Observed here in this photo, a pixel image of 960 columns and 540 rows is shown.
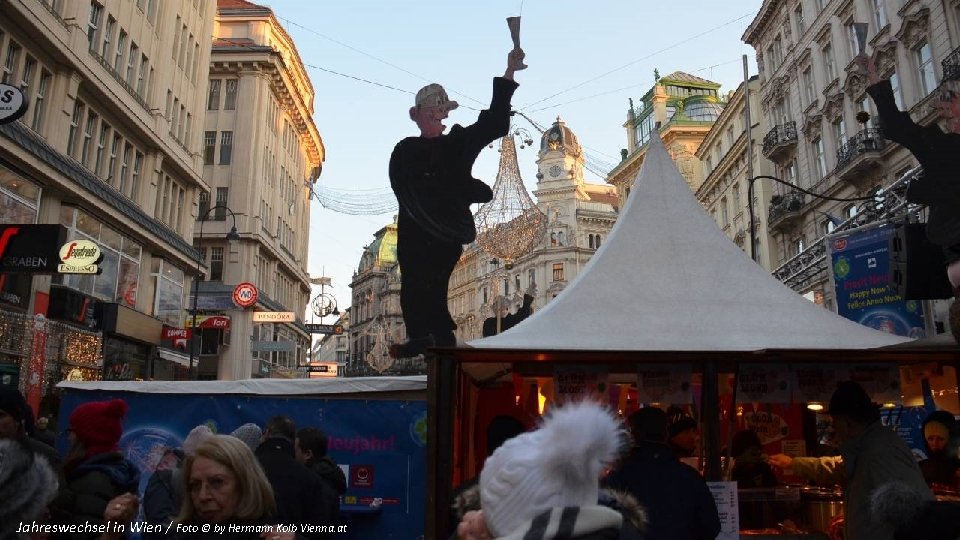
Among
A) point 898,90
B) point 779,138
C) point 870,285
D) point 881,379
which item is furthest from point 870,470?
point 779,138

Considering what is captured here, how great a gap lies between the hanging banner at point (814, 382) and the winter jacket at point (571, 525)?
594cm

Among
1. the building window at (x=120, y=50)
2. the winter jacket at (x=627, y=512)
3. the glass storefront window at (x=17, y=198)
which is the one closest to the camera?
the winter jacket at (x=627, y=512)

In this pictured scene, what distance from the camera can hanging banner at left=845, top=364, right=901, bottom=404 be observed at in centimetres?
689

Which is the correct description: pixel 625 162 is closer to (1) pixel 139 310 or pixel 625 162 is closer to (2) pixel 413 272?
(1) pixel 139 310

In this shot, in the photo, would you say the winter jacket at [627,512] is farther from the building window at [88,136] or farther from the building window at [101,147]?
the building window at [101,147]

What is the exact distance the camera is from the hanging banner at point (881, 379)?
6.89 metres

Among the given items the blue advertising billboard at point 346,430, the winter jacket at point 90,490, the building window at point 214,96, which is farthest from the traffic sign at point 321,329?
the winter jacket at point 90,490

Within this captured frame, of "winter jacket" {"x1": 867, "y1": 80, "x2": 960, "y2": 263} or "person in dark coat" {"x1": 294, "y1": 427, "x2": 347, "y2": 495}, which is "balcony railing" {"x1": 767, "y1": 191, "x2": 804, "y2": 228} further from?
"person in dark coat" {"x1": 294, "y1": 427, "x2": 347, "y2": 495}

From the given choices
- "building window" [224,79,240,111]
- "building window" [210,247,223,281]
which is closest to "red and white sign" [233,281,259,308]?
"building window" [210,247,223,281]

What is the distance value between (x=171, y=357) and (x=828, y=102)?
2820cm

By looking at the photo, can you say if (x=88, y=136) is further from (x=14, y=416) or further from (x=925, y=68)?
(x=925, y=68)

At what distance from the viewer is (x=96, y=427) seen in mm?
3941

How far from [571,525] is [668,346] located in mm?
4243

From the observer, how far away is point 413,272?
30.1ft
